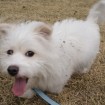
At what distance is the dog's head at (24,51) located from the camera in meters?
2.59

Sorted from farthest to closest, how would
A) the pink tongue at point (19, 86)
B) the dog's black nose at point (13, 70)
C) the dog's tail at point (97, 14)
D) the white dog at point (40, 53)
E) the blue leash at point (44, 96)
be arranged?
the dog's tail at point (97, 14), the blue leash at point (44, 96), the pink tongue at point (19, 86), the white dog at point (40, 53), the dog's black nose at point (13, 70)

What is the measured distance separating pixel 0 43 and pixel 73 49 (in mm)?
718

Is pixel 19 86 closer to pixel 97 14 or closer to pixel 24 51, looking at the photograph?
pixel 24 51

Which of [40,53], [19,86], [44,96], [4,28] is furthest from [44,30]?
[44,96]

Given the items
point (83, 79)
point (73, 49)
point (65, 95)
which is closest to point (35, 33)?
point (73, 49)

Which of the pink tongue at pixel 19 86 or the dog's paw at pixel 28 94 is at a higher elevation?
the pink tongue at pixel 19 86

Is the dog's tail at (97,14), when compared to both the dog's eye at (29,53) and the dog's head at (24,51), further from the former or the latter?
the dog's eye at (29,53)

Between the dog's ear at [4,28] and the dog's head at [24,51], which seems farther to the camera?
the dog's ear at [4,28]

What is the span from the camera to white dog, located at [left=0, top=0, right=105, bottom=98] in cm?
264

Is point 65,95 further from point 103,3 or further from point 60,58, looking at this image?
point 103,3

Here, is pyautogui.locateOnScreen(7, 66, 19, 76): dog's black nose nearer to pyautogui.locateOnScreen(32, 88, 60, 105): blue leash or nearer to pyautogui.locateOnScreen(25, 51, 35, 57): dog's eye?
pyautogui.locateOnScreen(25, 51, 35, 57): dog's eye

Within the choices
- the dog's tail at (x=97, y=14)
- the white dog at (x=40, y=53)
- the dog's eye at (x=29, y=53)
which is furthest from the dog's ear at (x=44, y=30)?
the dog's tail at (x=97, y=14)

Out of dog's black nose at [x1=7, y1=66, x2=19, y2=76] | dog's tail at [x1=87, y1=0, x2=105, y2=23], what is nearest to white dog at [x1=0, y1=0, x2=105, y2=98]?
dog's black nose at [x1=7, y1=66, x2=19, y2=76]

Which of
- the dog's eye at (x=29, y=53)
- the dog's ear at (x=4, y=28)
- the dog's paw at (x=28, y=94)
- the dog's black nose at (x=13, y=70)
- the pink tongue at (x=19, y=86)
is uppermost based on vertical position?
the dog's ear at (x=4, y=28)
